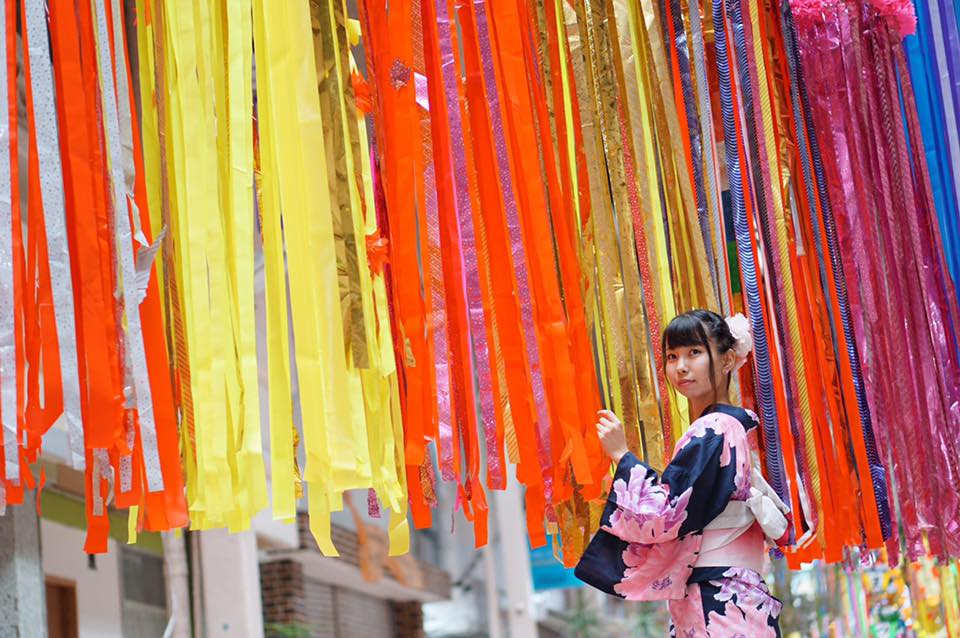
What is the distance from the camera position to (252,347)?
2.13m

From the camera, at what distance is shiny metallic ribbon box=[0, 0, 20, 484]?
6.01 feet

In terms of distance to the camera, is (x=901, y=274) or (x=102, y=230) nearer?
(x=102, y=230)

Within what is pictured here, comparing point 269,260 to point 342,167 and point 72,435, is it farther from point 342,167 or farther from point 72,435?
point 72,435

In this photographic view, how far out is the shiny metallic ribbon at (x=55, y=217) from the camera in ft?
6.14

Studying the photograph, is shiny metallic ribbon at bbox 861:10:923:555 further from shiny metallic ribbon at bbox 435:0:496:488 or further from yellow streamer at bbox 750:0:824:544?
shiny metallic ribbon at bbox 435:0:496:488

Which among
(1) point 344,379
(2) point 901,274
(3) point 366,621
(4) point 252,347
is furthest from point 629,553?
(3) point 366,621

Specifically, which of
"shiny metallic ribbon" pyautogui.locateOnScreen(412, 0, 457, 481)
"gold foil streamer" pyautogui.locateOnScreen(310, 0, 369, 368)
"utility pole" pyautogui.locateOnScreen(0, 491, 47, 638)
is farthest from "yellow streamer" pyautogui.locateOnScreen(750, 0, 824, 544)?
"utility pole" pyautogui.locateOnScreen(0, 491, 47, 638)

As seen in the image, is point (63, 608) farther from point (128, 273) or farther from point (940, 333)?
point (128, 273)

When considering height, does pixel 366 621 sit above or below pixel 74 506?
below

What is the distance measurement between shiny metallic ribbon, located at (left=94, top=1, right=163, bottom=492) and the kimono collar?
958mm

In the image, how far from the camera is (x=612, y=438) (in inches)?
89.9

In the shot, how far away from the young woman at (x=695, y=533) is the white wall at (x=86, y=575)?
3.93m

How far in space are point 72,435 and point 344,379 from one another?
0.45m

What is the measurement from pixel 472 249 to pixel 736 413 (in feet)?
1.76
